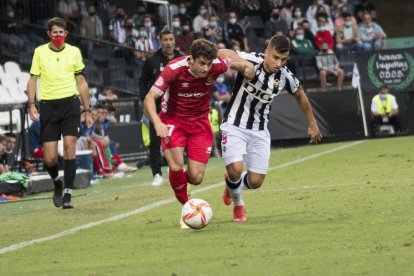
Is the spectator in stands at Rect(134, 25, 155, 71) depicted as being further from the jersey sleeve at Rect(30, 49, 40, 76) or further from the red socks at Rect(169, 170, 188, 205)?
the red socks at Rect(169, 170, 188, 205)

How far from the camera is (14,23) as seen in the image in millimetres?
25344

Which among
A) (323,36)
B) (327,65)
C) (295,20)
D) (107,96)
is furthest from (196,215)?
(295,20)

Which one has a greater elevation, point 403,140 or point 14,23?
point 14,23

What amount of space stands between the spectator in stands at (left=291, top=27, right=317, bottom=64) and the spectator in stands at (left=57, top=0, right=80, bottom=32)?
643 cm

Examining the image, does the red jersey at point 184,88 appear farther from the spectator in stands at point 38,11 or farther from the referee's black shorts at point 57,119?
the spectator in stands at point 38,11

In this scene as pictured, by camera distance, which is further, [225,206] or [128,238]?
[225,206]

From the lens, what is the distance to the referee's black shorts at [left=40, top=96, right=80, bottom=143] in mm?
13539

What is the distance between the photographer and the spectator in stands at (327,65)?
1155 inches

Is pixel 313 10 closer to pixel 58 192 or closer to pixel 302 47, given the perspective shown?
pixel 302 47

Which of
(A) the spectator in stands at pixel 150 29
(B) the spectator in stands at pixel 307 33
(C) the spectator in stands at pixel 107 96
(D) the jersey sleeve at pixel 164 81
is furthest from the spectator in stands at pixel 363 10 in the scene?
(D) the jersey sleeve at pixel 164 81

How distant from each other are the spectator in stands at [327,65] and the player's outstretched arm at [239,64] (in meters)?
18.3

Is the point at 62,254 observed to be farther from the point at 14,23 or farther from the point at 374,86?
the point at 374,86

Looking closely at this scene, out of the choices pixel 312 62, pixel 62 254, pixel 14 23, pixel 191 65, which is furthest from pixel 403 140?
pixel 62 254

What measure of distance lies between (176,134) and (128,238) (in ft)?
5.18
